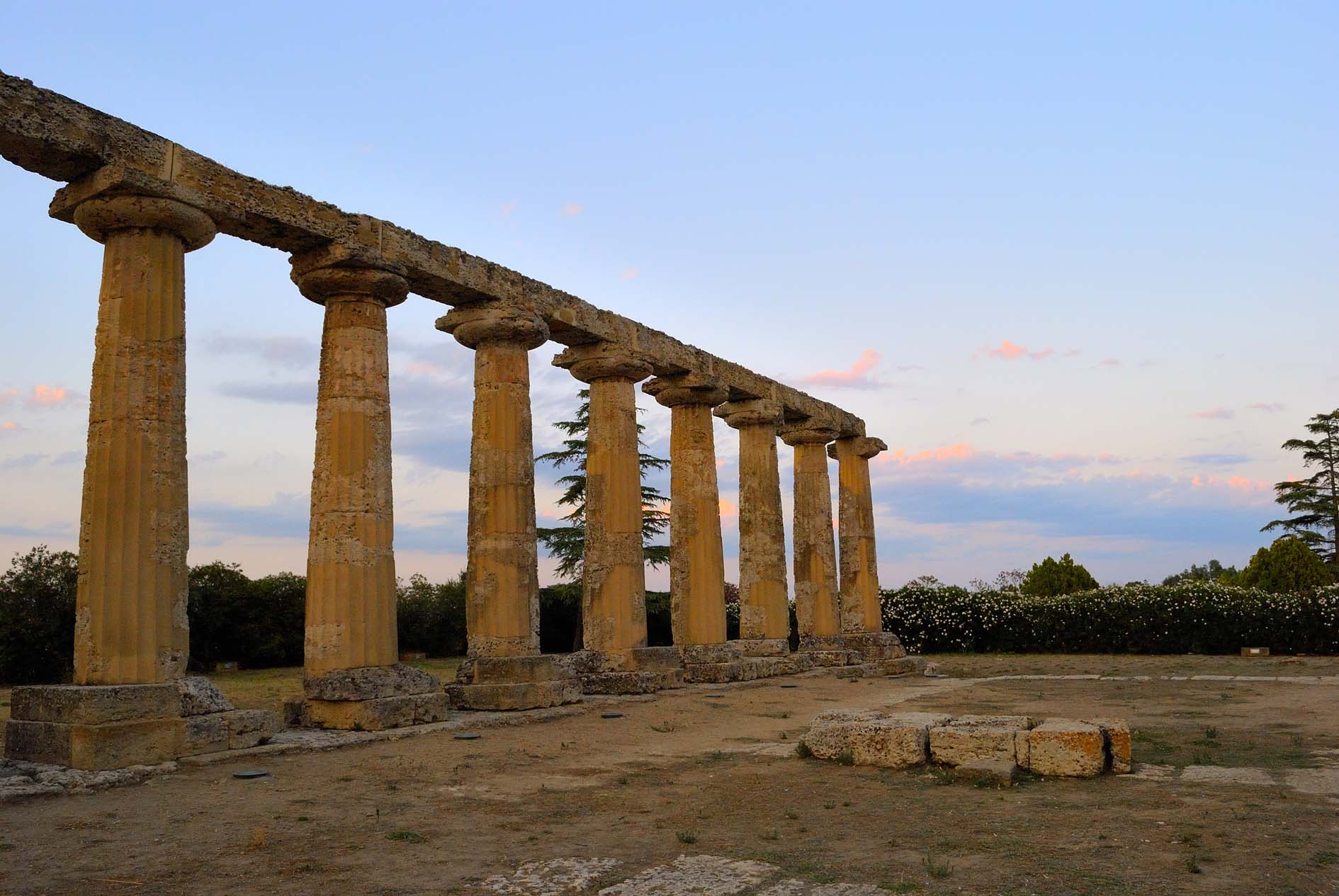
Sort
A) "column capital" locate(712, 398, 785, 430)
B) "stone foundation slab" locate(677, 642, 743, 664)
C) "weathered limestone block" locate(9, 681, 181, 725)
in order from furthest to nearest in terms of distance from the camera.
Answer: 1. "column capital" locate(712, 398, 785, 430)
2. "stone foundation slab" locate(677, 642, 743, 664)
3. "weathered limestone block" locate(9, 681, 181, 725)

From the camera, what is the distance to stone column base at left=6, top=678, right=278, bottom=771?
9.66 m

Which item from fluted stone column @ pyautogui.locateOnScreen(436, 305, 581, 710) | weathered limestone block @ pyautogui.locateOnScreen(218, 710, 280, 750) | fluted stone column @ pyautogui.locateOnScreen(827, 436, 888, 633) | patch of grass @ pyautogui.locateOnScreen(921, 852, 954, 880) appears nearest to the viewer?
patch of grass @ pyautogui.locateOnScreen(921, 852, 954, 880)

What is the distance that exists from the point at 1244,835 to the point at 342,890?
587 centimetres

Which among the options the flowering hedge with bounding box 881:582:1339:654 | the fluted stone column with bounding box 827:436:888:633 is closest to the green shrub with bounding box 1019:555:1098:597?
the flowering hedge with bounding box 881:582:1339:654

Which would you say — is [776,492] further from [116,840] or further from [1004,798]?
[116,840]

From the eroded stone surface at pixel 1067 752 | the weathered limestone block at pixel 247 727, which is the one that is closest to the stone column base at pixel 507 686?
the weathered limestone block at pixel 247 727

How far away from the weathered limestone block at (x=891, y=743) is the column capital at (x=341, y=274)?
7914 mm

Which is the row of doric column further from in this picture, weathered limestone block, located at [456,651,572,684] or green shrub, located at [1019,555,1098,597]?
green shrub, located at [1019,555,1098,597]

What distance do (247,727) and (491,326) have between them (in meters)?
6.69

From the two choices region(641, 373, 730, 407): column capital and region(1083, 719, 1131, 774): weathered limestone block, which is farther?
region(641, 373, 730, 407): column capital

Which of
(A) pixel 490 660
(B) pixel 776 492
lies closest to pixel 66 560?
(A) pixel 490 660

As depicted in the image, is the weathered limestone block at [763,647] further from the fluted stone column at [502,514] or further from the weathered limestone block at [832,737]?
the weathered limestone block at [832,737]

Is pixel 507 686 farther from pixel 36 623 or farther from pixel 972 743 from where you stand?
pixel 36 623

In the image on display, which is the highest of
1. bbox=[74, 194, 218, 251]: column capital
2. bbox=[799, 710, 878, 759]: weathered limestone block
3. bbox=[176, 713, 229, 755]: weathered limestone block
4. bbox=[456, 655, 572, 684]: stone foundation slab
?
bbox=[74, 194, 218, 251]: column capital
